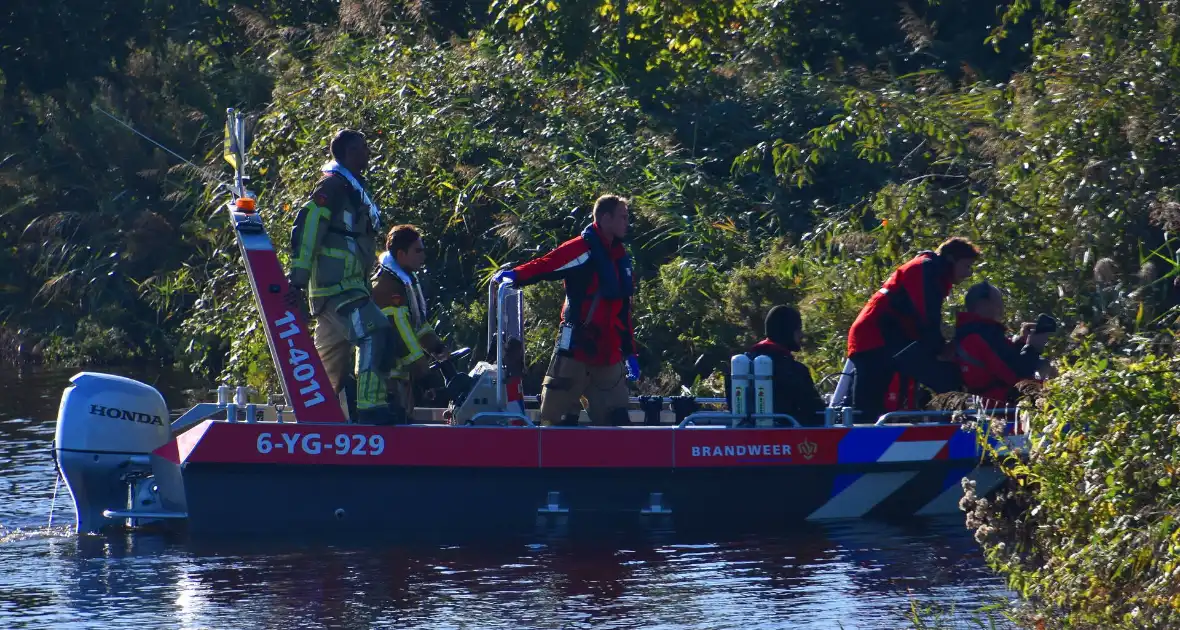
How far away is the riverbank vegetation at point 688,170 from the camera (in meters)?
12.6

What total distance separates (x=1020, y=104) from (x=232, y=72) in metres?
11.7

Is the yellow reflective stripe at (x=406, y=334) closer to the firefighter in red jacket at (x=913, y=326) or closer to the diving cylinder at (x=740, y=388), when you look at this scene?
the diving cylinder at (x=740, y=388)

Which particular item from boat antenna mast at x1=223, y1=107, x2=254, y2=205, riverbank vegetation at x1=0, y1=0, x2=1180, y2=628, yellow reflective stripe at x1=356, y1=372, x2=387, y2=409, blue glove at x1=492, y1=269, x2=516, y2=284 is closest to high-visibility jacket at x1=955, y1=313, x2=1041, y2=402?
riverbank vegetation at x1=0, y1=0, x2=1180, y2=628

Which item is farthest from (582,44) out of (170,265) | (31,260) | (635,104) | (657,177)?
(31,260)

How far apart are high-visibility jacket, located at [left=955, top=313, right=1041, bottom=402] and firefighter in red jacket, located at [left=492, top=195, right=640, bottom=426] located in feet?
6.17

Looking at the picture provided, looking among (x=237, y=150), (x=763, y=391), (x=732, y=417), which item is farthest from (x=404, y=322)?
(x=763, y=391)

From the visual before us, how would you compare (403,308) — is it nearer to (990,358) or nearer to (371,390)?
(371,390)

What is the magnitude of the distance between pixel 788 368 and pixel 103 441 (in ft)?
12.6

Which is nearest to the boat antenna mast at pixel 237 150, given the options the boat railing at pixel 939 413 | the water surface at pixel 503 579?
the water surface at pixel 503 579

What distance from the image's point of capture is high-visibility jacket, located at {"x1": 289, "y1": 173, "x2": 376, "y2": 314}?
32.7 ft

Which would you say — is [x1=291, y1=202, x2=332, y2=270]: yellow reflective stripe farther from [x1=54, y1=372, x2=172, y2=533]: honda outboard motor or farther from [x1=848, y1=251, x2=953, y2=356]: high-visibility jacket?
[x1=848, y1=251, x2=953, y2=356]: high-visibility jacket

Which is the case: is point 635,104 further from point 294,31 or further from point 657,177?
point 294,31

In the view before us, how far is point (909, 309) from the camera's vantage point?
10.5 m

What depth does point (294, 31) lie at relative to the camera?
20.8 m
